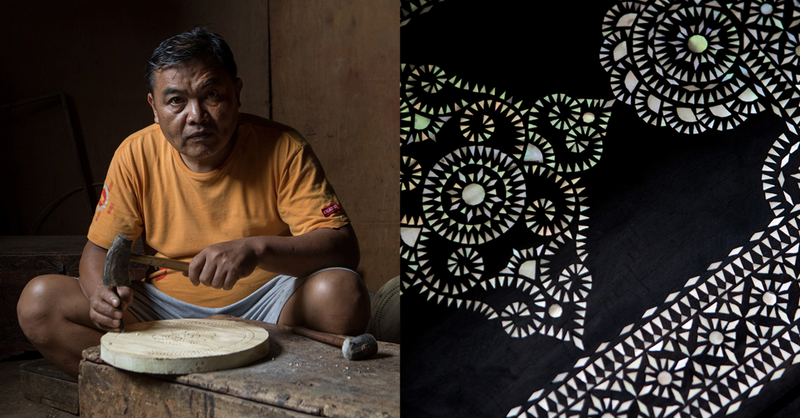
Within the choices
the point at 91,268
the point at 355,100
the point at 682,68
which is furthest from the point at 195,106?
the point at 355,100

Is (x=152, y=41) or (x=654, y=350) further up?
(x=152, y=41)

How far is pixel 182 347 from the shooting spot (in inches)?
63.7

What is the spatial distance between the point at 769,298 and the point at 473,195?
0.60 metres

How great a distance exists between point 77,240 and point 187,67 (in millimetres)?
2301

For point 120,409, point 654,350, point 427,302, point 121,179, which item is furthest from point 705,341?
point 121,179

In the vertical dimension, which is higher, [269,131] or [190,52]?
[190,52]

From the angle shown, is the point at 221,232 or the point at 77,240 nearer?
the point at 221,232

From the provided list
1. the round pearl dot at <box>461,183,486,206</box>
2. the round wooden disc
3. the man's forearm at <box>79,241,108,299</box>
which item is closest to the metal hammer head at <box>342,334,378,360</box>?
the round wooden disc

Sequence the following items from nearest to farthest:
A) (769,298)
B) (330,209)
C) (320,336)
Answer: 1. (769,298)
2. (320,336)
3. (330,209)

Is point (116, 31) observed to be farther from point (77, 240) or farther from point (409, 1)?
point (409, 1)

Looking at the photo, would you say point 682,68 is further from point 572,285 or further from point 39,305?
point 39,305

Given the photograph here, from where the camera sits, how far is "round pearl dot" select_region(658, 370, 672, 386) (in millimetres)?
1148

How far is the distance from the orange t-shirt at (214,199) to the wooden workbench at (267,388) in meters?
0.52

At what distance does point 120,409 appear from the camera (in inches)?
64.9
